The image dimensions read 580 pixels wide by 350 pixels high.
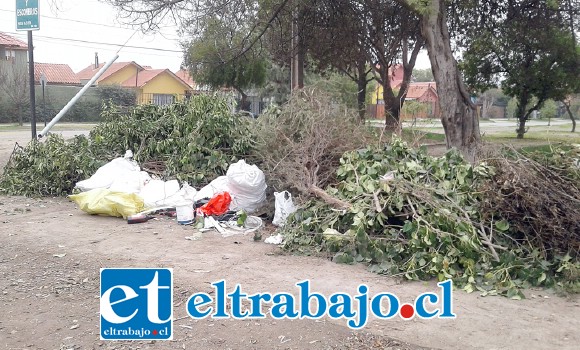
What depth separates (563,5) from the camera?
1264cm

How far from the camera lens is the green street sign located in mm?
9828

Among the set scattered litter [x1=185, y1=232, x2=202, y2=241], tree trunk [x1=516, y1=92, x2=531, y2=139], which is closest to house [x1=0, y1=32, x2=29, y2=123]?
Result: tree trunk [x1=516, y1=92, x2=531, y2=139]

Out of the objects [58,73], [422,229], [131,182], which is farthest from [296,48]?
[58,73]

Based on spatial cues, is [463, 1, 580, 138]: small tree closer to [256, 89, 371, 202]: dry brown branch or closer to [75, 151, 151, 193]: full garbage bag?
[256, 89, 371, 202]: dry brown branch

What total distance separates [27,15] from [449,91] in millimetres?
7435

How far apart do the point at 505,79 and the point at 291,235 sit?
63.9 feet

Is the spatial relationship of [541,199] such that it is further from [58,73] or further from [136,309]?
[58,73]

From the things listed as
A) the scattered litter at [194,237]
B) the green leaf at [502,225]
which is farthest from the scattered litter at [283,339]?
the scattered litter at [194,237]

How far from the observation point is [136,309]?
421cm

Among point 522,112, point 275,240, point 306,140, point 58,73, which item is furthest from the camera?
point 58,73

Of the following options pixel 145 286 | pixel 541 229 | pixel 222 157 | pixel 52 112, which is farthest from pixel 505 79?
pixel 52 112

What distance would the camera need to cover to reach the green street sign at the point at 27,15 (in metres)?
9.83

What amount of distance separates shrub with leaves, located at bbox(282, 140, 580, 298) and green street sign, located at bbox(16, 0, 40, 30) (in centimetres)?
627

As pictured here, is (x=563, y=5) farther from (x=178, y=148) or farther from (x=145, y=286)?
(x=145, y=286)
